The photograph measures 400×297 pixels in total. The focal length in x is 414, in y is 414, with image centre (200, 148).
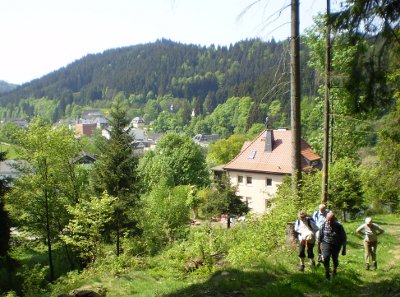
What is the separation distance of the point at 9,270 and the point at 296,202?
54.7ft

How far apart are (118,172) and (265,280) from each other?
17299mm

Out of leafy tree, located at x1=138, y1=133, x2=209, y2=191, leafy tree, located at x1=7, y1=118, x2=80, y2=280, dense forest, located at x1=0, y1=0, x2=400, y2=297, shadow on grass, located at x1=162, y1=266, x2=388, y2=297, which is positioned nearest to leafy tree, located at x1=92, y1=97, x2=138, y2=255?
dense forest, located at x1=0, y1=0, x2=400, y2=297

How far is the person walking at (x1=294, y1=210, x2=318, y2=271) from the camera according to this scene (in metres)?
9.61

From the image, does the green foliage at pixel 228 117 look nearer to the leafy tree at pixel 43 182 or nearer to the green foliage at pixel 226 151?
the green foliage at pixel 226 151

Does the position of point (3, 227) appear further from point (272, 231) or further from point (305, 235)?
point (305, 235)

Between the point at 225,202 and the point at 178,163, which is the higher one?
the point at 178,163

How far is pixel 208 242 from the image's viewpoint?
15.0m

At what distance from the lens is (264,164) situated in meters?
43.6

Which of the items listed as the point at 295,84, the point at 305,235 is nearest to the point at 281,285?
the point at 305,235

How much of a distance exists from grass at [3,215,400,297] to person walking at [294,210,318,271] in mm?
332

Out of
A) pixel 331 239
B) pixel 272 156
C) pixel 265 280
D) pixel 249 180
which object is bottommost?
pixel 249 180

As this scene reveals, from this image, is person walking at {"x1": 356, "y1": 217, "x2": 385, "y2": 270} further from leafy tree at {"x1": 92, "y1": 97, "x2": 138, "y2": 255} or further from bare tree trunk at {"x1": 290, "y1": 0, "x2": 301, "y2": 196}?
leafy tree at {"x1": 92, "y1": 97, "x2": 138, "y2": 255}

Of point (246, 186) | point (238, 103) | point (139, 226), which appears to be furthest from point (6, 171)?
point (238, 103)

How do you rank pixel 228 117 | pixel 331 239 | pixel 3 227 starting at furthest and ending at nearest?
pixel 228 117
pixel 3 227
pixel 331 239
